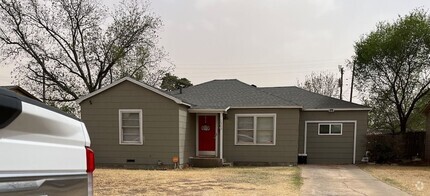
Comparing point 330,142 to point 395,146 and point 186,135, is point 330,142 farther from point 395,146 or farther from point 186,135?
point 186,135

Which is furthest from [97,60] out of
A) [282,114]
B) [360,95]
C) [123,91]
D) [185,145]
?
[360,95]

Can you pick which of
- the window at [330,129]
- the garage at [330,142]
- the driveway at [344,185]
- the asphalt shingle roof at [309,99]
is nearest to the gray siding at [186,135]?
the driveway at [344,185]

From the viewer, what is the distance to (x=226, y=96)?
53.1 ft

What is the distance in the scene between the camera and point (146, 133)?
1316 cm

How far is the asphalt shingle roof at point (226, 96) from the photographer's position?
14.8 m

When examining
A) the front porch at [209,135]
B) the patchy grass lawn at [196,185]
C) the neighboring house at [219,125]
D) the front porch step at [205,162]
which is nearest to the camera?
the patchy grass lawn at [196,185]

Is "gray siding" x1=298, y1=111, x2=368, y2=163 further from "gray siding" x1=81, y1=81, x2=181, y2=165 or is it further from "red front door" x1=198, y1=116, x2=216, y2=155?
"gray siding" x1=81, y1=81, x2=181, y2=165

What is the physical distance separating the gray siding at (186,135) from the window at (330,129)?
6051mm

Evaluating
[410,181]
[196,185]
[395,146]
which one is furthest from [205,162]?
[395,146]

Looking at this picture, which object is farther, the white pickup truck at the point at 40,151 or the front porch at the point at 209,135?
the front porch at the point at 209,135

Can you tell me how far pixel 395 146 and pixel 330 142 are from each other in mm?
3175

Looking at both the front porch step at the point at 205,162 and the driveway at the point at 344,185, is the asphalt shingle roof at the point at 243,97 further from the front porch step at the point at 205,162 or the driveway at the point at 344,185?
the driveway at the point at 344,185

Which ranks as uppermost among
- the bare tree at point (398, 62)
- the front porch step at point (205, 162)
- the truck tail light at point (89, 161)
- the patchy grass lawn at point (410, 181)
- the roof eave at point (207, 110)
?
the bare tree at point (398, 62)

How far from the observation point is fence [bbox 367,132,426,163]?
1553 cm
